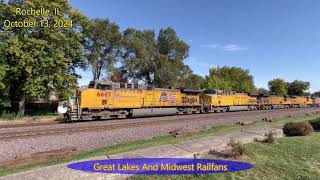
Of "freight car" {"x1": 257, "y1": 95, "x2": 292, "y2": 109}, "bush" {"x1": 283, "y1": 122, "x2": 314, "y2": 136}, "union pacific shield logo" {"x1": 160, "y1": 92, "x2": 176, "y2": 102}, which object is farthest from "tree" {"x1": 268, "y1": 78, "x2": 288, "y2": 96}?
"bush" {"x1": 283, "y1": 122, "x2": 314, "y2": 136}

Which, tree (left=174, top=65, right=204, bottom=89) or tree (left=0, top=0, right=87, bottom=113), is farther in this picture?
tree (left=174, top=65, right=204, bottom=89)

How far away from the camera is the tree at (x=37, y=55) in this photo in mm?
26422

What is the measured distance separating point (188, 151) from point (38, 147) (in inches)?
288

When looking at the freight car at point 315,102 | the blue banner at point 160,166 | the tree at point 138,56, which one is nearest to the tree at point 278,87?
the freight car at point 315,102

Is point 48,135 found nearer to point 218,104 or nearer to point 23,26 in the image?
point 23,26

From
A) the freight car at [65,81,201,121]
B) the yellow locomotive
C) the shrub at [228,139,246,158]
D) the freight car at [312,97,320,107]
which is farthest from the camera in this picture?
the freight car at [312,97,320,107]

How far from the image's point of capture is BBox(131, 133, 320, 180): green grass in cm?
630

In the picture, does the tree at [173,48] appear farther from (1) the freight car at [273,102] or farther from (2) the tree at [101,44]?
(1) the freight car at [273,102]

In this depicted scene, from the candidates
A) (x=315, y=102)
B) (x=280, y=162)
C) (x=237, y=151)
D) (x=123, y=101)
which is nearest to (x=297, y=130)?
(x=280, y=162)

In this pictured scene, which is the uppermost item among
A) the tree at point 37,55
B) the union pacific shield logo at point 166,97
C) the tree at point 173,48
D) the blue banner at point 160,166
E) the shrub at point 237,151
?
the tree at point 173,48

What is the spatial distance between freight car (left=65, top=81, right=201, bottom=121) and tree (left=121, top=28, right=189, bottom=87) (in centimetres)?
2922

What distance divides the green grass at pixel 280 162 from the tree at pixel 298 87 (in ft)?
452

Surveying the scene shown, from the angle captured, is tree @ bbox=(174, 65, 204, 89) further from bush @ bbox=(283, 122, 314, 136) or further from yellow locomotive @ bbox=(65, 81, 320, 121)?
bush @ bbox=(283, 122, 314, 136)

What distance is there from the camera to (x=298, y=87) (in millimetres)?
132625
